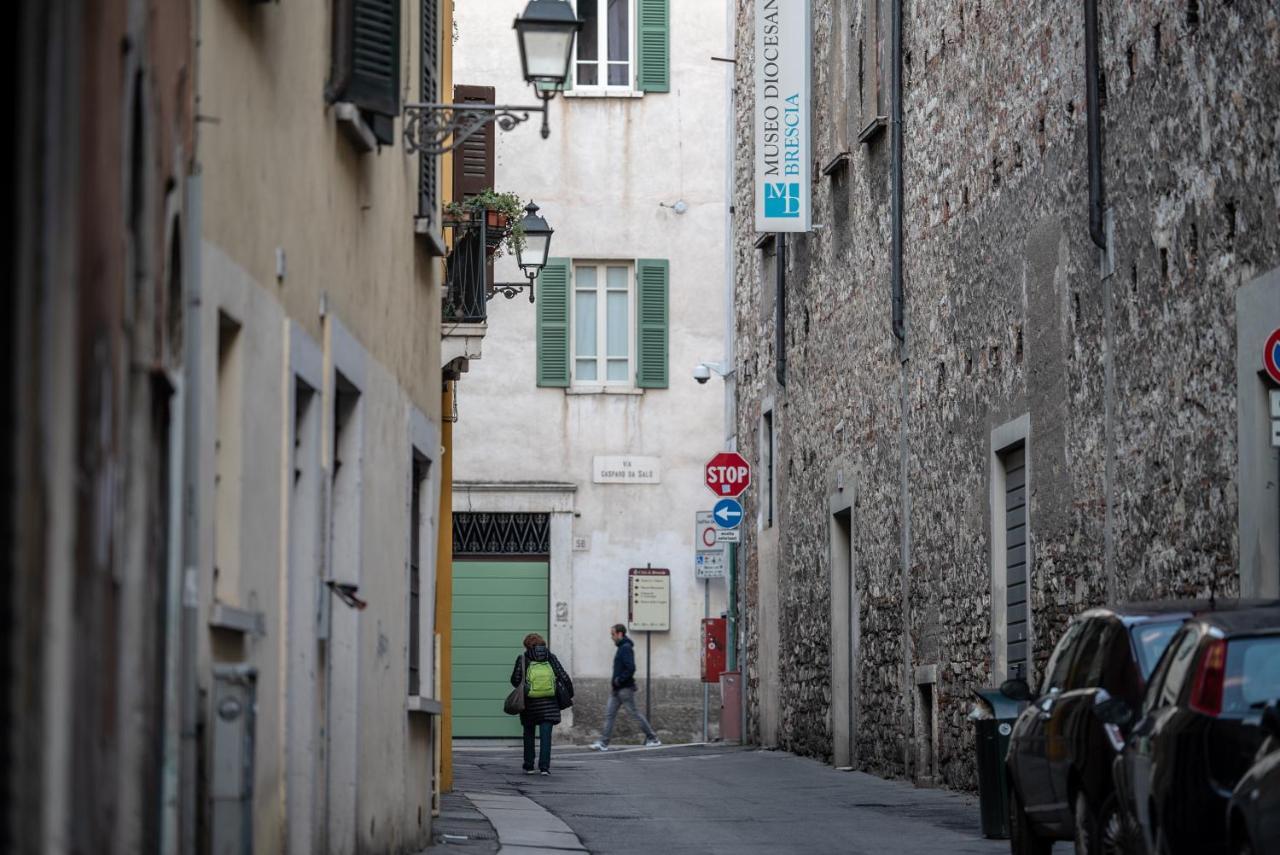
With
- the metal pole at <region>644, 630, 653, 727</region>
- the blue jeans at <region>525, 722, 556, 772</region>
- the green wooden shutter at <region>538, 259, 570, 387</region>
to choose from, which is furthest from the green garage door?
the blue jeans at <region>525, 722, 556, 772</region>

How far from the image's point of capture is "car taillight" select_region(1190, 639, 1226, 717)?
8.48m

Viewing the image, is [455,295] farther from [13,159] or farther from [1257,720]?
[13,159]

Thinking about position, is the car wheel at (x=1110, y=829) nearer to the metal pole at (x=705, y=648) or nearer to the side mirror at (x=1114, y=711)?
the side mirror at (x=1114, y=711)

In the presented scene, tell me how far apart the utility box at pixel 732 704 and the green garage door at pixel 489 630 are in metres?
2.78

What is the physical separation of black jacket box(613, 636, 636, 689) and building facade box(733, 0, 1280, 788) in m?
1.70

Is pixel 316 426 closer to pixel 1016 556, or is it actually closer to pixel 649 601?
pixel 1016 556

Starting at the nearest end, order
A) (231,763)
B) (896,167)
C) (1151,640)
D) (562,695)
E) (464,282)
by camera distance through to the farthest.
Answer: (231,763) < (1151,640) < (464,282) < (896,167) < (562,695)

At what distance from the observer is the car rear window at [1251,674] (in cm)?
845

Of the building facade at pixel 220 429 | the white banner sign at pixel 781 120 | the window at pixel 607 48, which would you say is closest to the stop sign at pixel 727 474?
the white banner sign at pixel 781 120

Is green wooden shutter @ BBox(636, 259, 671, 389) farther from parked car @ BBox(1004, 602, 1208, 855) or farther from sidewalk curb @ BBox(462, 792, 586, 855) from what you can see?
parked car @ BBox(1004, 602, 1208, 855)

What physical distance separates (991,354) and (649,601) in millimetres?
13407

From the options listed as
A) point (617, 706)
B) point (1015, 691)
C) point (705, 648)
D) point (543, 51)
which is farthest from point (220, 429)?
point (705, 648)

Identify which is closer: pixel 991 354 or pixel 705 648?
pixel 991 354

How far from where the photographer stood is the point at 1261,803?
A: 7.48 m
